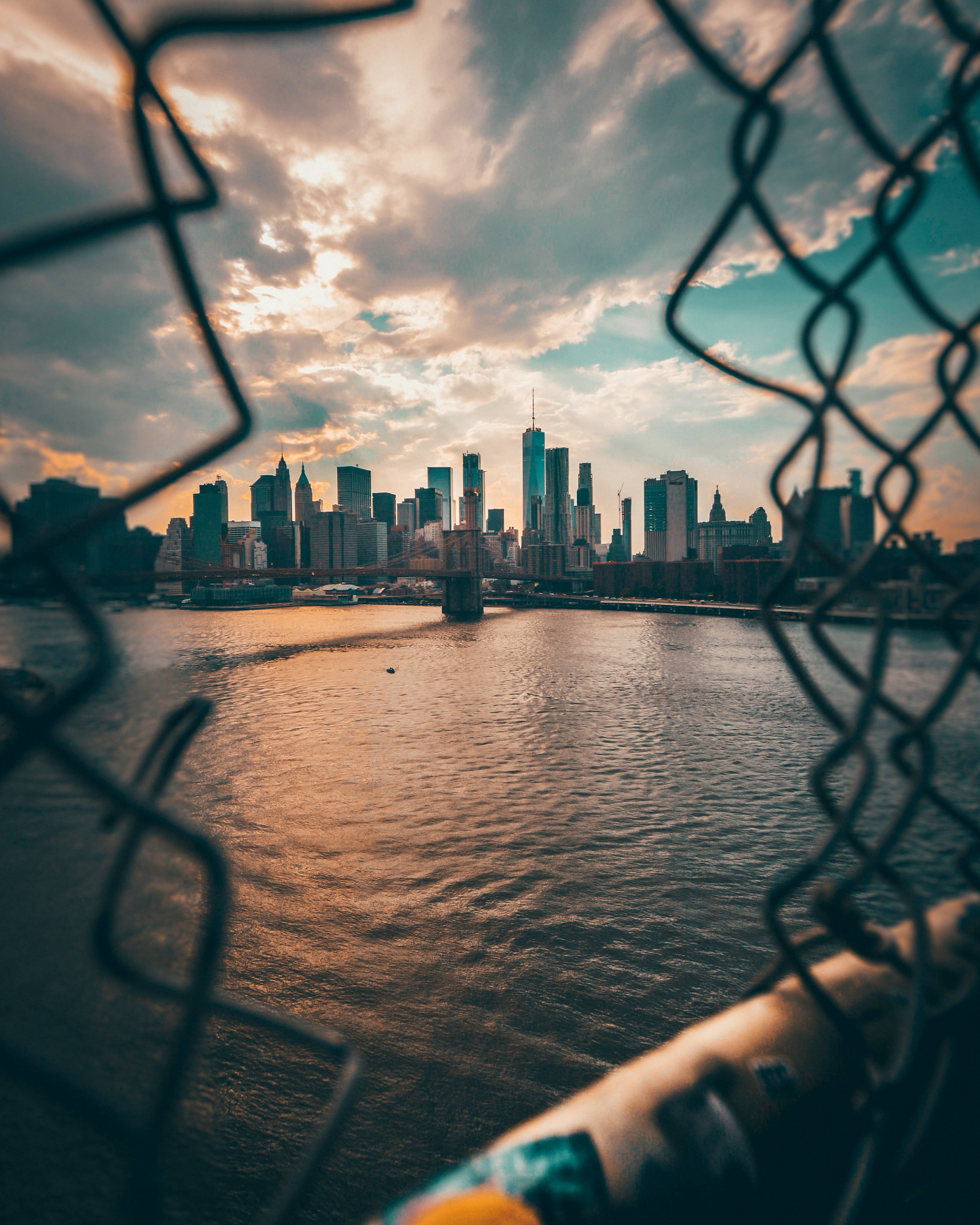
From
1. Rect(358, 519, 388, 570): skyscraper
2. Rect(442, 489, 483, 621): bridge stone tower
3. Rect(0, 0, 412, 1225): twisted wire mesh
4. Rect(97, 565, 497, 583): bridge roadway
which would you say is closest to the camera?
Rect(0, 0, 412, 1225): twisted wire mesh

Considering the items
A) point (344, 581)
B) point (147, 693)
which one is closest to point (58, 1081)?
point (147, 693)

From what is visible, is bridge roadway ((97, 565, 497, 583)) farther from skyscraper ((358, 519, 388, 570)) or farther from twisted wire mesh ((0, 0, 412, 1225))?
skyscraper ((358, 519, 388, 570))

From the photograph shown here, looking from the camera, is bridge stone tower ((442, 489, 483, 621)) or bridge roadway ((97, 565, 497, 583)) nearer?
bridge roadway ((97, 565, 497, 583))

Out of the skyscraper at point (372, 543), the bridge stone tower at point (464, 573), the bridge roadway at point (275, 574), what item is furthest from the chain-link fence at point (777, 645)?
the skyscraper at point (372, 543)

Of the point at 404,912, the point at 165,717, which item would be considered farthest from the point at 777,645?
the point at 404,912

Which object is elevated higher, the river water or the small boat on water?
the small boat on water

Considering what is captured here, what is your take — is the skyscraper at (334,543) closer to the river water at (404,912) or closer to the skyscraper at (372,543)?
the skyscraper at (372,543)

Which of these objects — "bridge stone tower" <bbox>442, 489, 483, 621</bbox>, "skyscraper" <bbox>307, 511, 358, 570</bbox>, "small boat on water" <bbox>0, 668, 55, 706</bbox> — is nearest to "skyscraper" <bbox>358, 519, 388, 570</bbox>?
"skyscraper" <bbox>307, 511, 358, 570</bbox>
